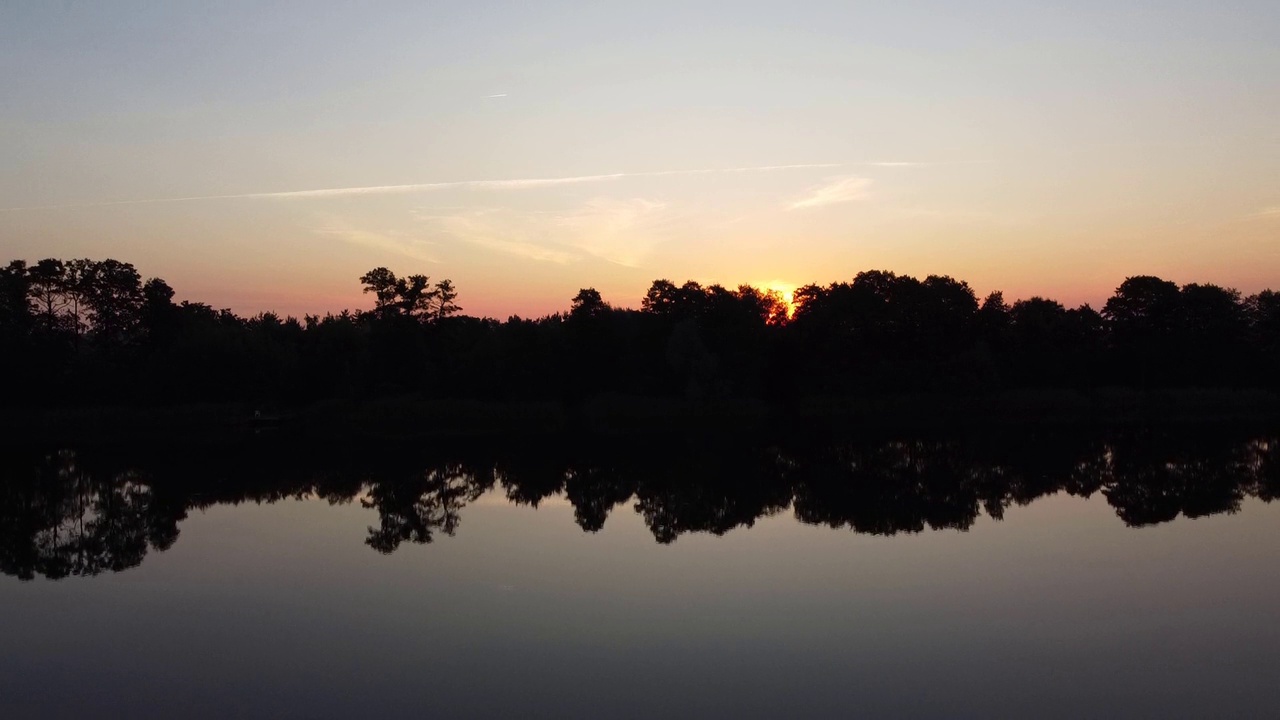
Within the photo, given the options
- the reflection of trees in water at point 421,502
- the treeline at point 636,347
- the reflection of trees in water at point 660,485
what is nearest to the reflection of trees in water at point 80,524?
the reflection of trees in water at point 660,485

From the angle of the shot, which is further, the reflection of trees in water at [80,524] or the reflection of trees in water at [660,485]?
the reflection of trees in water at [660,485]

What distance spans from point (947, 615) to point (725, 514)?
818cm

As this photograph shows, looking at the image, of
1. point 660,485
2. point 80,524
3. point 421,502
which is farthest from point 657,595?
point 80,524

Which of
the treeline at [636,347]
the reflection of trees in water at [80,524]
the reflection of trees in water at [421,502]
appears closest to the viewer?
the reflection of trees in water at [80,524]

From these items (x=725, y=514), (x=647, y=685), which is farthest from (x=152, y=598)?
(x=725, y=514)

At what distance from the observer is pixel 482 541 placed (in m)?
17.0

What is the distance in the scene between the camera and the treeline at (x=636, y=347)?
4994 cm

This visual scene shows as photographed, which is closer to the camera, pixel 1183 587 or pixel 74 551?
pixel 1183 587

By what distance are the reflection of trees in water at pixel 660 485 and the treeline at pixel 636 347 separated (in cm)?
1592

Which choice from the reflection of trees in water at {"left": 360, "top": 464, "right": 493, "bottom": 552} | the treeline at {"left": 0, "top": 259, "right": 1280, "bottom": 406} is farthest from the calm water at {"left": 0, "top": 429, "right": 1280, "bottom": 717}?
the treeline at {"left": 0, "top": 259, "right": 1280, "bottom": 406}

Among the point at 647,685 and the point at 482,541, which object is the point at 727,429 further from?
the point at 647,685

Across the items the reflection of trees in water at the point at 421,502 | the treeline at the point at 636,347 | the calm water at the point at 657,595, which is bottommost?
the calm water at the point at 657,595

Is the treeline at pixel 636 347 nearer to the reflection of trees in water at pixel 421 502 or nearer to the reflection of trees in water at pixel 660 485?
the reflection of trees in water at pixel 660 485

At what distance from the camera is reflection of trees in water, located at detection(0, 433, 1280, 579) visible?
18.1 m
